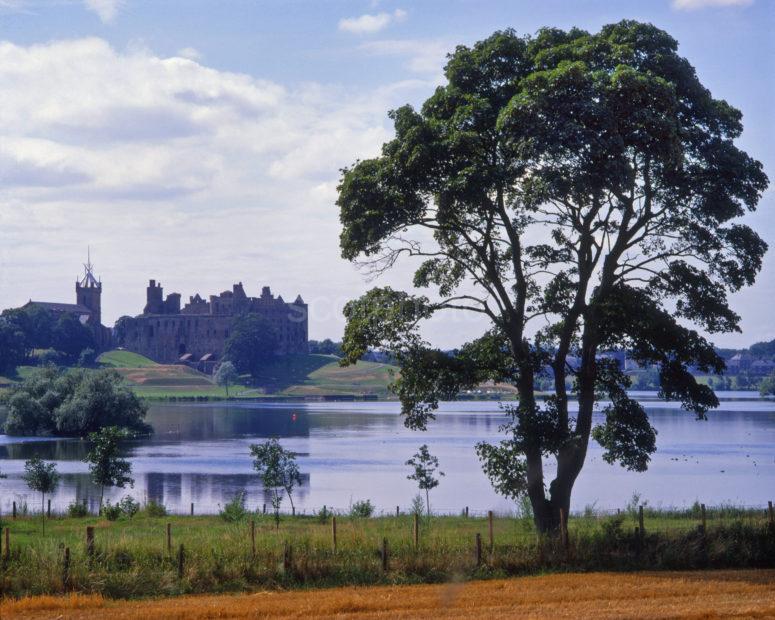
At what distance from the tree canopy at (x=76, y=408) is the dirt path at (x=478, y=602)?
80884mm

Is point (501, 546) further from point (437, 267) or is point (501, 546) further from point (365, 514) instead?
point (365, 514)

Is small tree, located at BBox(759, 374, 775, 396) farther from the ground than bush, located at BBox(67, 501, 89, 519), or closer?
farther from the ground

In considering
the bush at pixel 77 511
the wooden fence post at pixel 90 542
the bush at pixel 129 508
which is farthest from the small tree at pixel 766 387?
the wooden fence post at pixel 90 542

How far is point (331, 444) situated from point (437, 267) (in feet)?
192

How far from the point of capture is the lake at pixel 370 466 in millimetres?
53469

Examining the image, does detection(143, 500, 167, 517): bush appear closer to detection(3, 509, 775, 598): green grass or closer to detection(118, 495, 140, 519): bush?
detection(118, 495, 140, 519): bush

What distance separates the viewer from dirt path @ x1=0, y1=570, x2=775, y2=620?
717 inches

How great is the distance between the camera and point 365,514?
40531 millimetres

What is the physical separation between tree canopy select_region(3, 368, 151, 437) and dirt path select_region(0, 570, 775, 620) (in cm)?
8088

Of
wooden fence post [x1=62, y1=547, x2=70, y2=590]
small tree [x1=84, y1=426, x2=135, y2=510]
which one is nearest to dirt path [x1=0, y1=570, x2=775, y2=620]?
wooden fence post [x1=62, y1=547, x2=70, y2=590]

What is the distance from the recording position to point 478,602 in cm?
1966


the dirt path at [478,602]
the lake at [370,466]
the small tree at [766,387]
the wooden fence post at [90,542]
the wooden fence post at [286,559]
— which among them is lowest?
the lake at [370,466]

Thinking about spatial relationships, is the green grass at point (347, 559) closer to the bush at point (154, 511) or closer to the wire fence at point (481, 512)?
the wire fence at point (481, 512)

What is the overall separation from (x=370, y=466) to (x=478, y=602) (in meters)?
49.7
